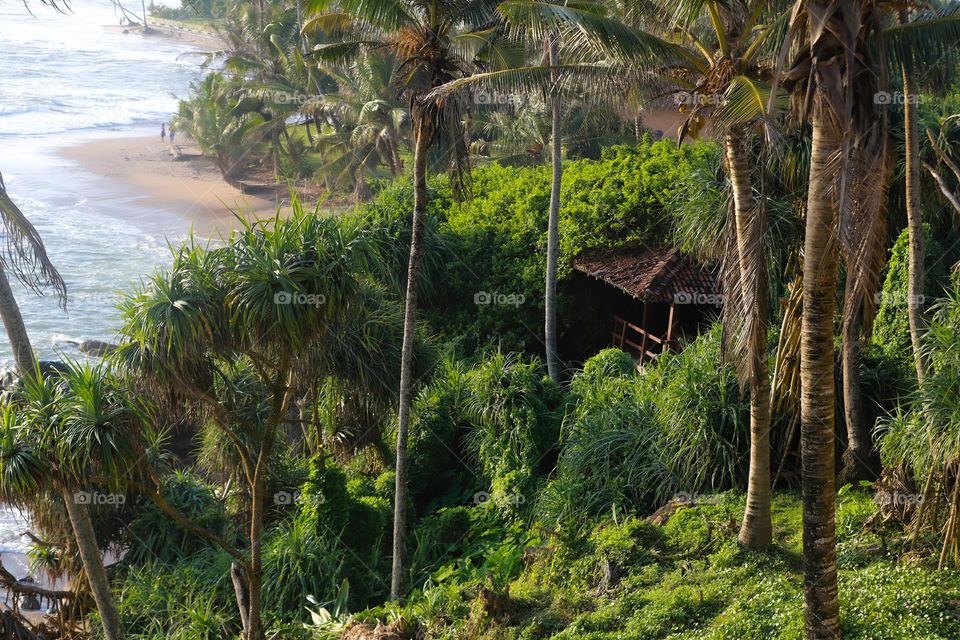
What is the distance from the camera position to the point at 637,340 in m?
21.5

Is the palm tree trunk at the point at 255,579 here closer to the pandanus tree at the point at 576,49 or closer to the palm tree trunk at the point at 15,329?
the palm tree trunk at the point at 15,329

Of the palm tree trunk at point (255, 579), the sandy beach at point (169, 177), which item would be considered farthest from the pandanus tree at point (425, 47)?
the sandy beach at point (169, 177)

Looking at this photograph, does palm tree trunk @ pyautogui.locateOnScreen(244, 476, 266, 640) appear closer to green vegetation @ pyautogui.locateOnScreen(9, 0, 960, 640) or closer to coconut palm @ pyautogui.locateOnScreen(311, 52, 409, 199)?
green vegetation @ pyautogui.locateOnScreen(9, 0, 960, 640)

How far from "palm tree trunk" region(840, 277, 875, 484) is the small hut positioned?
16.8 feet

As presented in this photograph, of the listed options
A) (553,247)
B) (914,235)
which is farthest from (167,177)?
(914,235)

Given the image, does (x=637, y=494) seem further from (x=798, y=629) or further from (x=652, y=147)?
(x=652, y=147)

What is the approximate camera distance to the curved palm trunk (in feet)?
29.9

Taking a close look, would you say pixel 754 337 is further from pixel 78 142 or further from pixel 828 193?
pixel 78 142

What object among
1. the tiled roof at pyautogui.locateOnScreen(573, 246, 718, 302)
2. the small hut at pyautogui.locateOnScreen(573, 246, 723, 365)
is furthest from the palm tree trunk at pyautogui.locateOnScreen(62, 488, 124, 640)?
the tiled roof at pyautogui.locateOnScreen(573, 246, 718, 302)

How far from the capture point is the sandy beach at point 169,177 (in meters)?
43.4

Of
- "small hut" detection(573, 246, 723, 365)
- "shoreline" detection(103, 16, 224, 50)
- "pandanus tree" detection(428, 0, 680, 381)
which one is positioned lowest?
"small hut" detection(573, 246, 723, 365)

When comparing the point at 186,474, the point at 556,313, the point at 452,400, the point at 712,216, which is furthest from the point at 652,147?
the point at 186,474

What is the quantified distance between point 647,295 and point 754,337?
28.3ft

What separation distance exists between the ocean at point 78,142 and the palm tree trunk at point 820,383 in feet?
25.0
